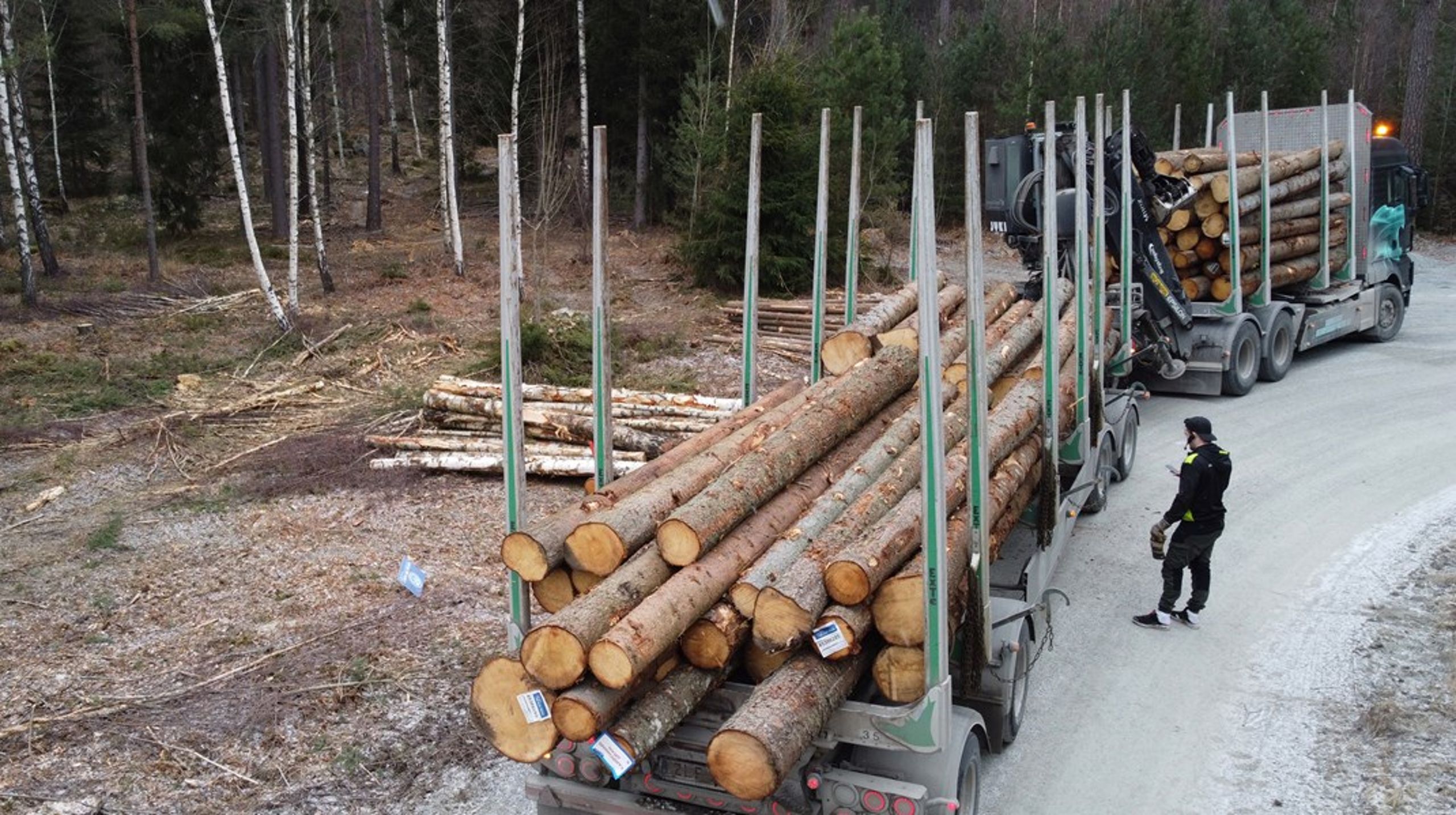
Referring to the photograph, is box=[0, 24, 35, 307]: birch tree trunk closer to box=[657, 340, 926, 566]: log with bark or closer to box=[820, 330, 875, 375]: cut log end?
box=[820, 330, 875, 375]: cut log end

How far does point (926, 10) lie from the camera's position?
47.6 m

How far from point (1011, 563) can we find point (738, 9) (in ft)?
79.0

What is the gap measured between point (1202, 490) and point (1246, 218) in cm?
830

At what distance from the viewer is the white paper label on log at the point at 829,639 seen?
521cm

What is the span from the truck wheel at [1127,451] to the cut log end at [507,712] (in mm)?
8332

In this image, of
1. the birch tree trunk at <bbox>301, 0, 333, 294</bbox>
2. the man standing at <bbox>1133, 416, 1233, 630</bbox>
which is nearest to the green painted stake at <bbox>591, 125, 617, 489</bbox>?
the man standing at <bbox>1133, 416, 1233, 630</bbox>

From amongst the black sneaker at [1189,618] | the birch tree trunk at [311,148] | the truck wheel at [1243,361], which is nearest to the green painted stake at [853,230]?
the black sneaker at [1189,618]

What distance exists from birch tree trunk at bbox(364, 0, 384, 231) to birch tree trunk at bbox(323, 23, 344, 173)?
0.92m

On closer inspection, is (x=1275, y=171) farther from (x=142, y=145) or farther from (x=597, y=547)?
(x=142, y=145)

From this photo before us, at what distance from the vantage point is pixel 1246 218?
1512 centimetres

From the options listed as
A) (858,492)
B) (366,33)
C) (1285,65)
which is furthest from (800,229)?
(1285,65)

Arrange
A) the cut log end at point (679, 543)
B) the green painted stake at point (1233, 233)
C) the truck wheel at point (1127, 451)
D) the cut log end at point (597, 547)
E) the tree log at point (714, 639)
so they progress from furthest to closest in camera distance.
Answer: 1. the green painted stake at point (1233, 233)
2. the truck wheel at point (1127, 451)
3. the cut log end at point (597, 547)
4. the cut log end at point (679, 543)
5. the tree log at point (714, 639)

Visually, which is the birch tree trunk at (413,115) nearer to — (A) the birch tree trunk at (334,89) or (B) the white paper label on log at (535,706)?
(A) the birch tree trunk at (334,89)

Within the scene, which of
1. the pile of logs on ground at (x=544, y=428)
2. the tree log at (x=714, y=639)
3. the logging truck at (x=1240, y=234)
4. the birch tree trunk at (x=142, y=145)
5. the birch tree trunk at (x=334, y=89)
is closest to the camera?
the tree log at (x=714, y=639)
